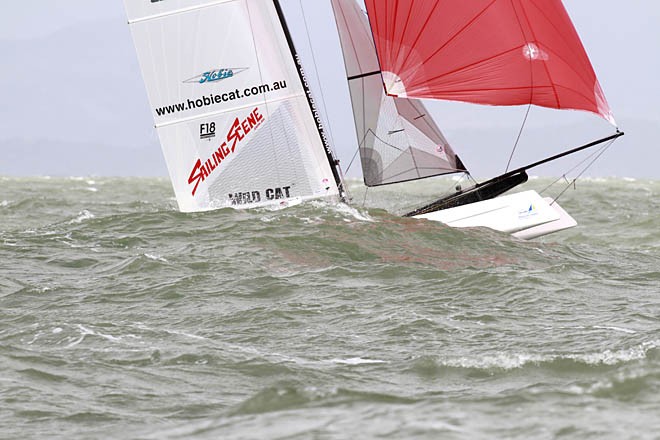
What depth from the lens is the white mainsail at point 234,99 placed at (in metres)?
14.6

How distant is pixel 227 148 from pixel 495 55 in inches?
150

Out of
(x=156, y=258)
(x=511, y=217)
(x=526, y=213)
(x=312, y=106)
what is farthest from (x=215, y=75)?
(x=526, y=213)

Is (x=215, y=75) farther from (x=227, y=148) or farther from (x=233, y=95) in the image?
(x=227, y=148)

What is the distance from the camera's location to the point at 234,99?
14727 mm

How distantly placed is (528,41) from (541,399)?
24.4 feet

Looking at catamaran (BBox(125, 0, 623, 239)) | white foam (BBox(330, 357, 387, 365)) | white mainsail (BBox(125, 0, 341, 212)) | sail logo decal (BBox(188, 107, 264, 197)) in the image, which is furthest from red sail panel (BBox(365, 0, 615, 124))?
white foam (BBox(330, 357, 387, 365))

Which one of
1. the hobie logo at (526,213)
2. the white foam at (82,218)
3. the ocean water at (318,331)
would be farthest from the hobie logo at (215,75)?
the hobie logo at (526,213)

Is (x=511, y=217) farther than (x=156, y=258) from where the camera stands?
Yes

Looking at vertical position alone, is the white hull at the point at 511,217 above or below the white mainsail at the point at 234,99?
below

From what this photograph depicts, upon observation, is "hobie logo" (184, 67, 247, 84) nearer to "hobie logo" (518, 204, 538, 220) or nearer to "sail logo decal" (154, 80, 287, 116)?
"sail logo decal" (154, 80, 287, 116)

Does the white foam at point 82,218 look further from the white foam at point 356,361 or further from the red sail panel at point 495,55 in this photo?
the white foam at point 356,361

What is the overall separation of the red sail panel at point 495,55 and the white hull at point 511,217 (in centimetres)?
124

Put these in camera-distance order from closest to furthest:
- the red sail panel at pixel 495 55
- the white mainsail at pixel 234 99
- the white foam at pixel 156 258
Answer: the white foam at pixel 156 258 < the red sail panel at pixel 495 55 < the white mainsail at pixel 234 99

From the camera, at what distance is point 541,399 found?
6.33 metres
